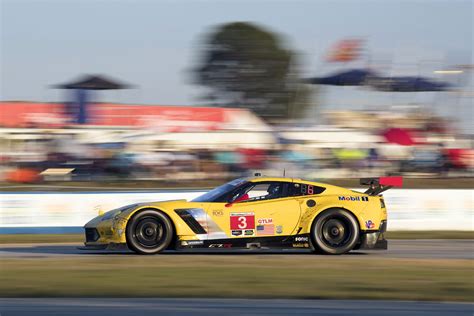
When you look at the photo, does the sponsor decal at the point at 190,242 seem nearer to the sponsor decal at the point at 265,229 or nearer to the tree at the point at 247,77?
the sponsor decal at the point at 265,229

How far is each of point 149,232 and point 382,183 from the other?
11.3 ft

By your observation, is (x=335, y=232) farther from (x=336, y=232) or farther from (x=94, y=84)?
(x=94, y=84)

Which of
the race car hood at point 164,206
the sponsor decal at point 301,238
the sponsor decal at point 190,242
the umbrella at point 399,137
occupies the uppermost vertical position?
the umbrella at point 399,137

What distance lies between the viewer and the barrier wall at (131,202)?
16.0m

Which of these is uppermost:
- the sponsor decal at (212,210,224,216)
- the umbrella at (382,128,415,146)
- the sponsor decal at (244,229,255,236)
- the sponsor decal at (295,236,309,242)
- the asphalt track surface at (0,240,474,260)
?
the umbrella at (382,128,415,146)

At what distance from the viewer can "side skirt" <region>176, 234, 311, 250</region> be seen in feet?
34.8

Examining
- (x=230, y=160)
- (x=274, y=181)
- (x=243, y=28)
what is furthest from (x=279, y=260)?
(x=243, y=28)

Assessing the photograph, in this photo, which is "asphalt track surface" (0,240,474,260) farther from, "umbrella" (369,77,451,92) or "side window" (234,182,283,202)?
"umbrella" (369,77,451,92)

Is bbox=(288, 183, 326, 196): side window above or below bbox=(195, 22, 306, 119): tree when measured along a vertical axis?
below

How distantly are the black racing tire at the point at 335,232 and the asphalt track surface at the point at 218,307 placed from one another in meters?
3.87

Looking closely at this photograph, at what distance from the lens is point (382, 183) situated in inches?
435

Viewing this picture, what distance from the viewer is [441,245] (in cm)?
1310

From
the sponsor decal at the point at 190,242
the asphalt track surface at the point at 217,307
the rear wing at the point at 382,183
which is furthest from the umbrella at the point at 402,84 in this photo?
the asphalt track surface at the point at 217,307

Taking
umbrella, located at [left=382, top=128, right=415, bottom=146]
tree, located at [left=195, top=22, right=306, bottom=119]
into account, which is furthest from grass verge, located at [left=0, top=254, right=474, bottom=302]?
tree, located at [left=195, top=22, right=306, bottom=119]
